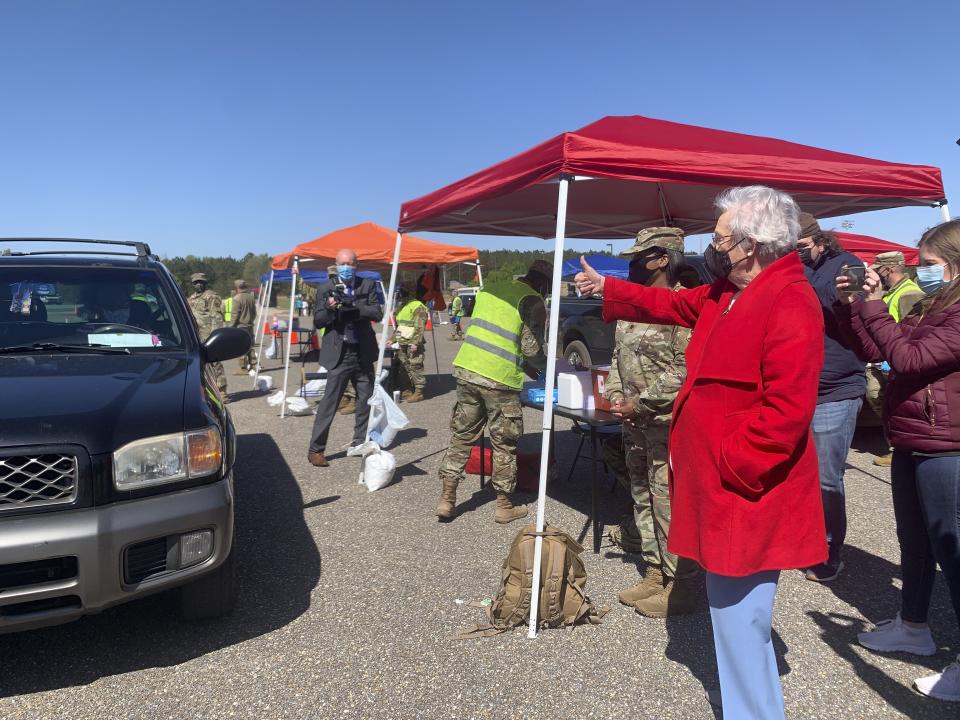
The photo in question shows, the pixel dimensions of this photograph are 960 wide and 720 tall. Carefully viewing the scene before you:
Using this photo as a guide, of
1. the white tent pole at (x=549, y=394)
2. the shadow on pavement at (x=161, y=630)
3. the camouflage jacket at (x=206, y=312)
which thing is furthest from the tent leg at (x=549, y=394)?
the camouflage jacket at (x=206, y=312)

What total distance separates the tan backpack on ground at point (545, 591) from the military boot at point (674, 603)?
0.91 ft

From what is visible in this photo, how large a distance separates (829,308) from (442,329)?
24.7 metres

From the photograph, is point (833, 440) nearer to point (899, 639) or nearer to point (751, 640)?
point (899, 639)

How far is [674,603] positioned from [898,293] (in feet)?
15.4

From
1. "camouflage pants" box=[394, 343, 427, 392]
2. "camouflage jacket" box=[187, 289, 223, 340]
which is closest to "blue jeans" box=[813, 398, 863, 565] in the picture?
"camouflage pants" box=[394, 343, 427, 392]

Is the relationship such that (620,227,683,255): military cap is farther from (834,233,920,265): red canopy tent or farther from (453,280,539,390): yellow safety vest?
(834,233,920,265): red canopy tent

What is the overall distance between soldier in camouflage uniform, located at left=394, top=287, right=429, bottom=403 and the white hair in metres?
8.35

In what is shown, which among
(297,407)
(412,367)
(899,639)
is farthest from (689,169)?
(412,367)

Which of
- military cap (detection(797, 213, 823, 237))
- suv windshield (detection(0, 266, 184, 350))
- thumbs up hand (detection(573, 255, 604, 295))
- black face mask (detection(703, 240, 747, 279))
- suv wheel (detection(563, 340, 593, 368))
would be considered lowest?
suv wheel (detection(563, 340, 593, 368))

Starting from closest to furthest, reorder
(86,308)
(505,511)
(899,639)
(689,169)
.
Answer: (899,639) → (689,169) → (86,308) → (505,511)

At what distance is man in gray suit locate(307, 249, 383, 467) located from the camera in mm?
6410

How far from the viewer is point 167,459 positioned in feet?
9.25

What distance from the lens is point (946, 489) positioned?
261cm

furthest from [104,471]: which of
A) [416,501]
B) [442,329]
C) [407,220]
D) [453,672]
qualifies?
[442,329]
